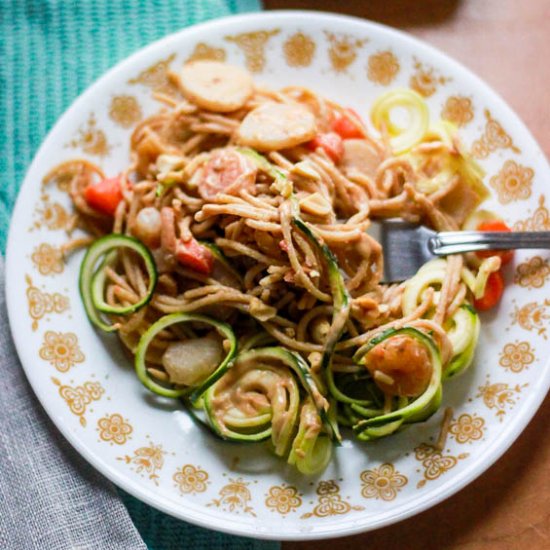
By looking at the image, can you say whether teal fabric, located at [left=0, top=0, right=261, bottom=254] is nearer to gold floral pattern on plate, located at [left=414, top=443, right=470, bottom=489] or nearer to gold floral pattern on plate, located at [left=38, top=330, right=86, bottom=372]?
gold floral pattern on plate, located at [left=38, top=330, right=86, bottom=372]

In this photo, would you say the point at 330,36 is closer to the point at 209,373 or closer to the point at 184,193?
the point at 184,193

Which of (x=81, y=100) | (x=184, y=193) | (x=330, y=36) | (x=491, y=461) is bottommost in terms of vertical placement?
(x=491, y=461)

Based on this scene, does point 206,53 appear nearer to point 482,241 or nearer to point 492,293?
point 482,241

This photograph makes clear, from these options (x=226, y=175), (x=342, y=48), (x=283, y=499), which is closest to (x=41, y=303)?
(x=226, y=175)

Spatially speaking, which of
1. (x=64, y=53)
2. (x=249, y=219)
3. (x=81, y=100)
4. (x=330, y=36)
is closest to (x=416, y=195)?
(x=249, y=219)

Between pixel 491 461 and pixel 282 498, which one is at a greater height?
pixel 491 461

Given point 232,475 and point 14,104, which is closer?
point 232,475

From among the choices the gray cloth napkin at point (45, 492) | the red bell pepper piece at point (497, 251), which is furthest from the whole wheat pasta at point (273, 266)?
the gray cloth napkin at point (45, 492)
